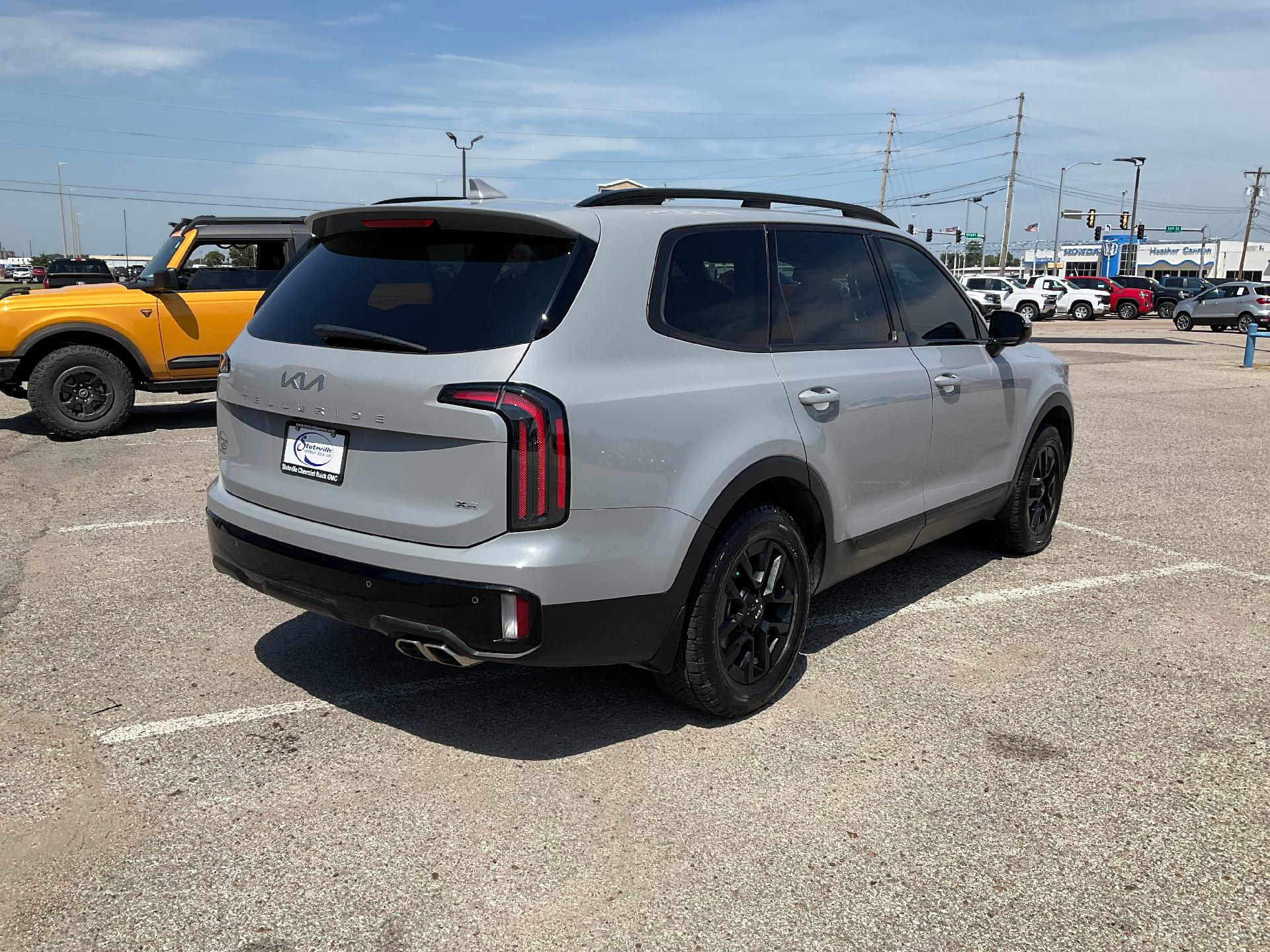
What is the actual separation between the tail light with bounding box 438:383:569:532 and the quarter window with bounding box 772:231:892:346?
1.18m

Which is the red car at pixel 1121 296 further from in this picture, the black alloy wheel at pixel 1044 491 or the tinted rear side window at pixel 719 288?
the tinted rear side window at pixel 719 288

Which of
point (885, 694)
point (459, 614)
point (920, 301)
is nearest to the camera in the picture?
point (459, 614)

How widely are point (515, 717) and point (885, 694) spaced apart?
4.68 ft

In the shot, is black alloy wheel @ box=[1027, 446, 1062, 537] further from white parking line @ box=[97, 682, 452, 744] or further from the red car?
the red car

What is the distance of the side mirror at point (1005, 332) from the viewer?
5137mm

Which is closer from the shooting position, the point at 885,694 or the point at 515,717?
the point at 515,717

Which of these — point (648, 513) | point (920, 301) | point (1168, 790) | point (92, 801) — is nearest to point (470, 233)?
point (648, 513)

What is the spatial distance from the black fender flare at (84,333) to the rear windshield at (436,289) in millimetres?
7019

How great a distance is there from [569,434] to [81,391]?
840 centimetres

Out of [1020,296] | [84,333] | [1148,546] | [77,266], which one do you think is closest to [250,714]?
[1148,546]

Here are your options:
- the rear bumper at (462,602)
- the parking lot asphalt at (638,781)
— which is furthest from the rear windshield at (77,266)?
the rear bumper at (462,602)

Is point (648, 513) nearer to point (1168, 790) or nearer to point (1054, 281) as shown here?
point (1168, 790)

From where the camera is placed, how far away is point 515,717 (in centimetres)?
379

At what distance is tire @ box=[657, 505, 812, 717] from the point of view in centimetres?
350
